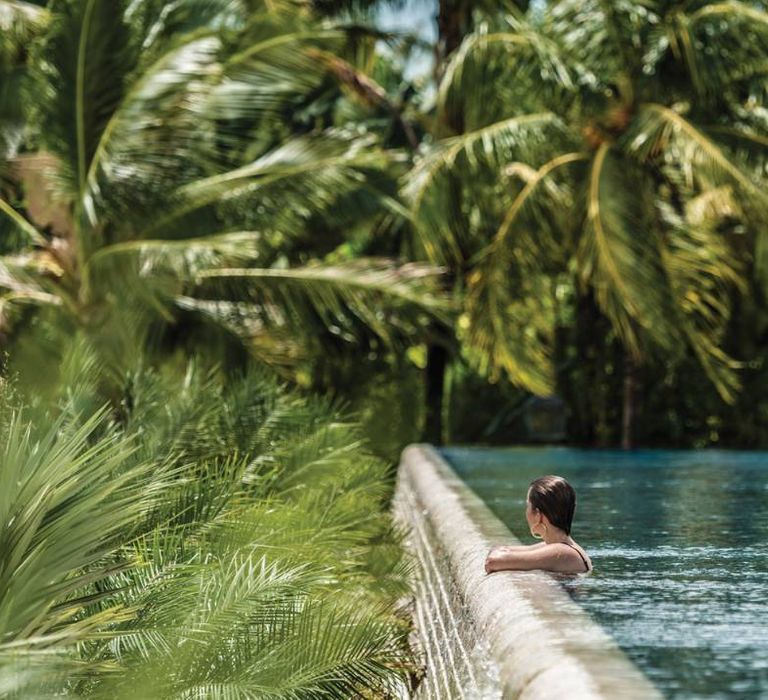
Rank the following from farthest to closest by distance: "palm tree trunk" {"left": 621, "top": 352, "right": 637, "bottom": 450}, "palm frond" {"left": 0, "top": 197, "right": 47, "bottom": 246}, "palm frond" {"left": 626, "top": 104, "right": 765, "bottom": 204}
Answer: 1. "palm tree trunk" {"left": 621, "top": 352, "right": 637, "bottom": 450}
2. "palm frond" {"left": 626, "top": 104, "right": 765, "bottom": 204}
3. "palm frond" {"left": 0, "top": 197, "right": 47, "bottom": 246}

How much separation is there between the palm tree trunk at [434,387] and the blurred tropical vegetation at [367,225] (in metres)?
0.03

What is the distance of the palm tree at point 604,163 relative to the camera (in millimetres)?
15734

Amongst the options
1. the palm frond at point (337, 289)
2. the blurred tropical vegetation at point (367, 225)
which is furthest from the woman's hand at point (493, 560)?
the palm frond at point (337, 289)

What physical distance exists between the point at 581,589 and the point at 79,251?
9.38 m

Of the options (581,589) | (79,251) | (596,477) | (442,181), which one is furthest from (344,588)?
(442,181)

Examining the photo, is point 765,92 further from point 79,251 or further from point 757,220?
point 79,251

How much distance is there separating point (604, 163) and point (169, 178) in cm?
496

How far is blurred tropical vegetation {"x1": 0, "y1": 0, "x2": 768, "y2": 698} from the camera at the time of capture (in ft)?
34.1

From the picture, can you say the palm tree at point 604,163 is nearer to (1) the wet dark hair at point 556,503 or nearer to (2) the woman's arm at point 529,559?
(1) the wet dark hair at point 556,503

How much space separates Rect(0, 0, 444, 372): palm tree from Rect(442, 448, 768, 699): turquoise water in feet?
8.59

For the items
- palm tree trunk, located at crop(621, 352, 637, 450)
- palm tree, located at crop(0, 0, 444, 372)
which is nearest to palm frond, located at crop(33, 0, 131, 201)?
palm tree, located at crop(0, 0, 444, 372)

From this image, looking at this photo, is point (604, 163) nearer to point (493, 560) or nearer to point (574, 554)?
point (574, 554)

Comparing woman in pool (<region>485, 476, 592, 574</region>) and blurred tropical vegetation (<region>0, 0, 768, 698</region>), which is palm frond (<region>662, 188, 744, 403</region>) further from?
woman in pool (<region>485, 476, 592, 574</region>)

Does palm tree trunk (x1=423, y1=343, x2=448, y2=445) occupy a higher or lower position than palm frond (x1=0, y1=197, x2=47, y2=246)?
lower
